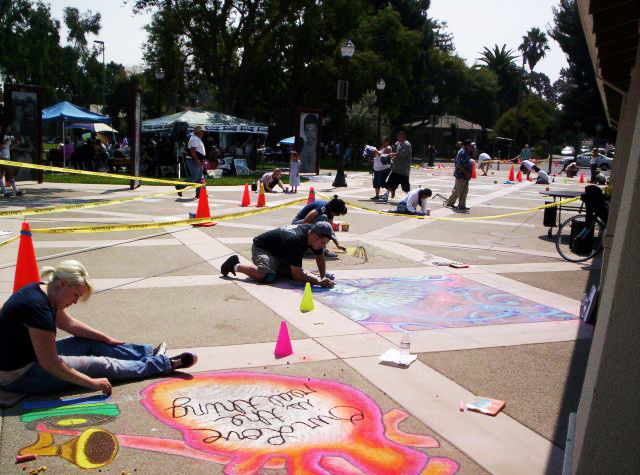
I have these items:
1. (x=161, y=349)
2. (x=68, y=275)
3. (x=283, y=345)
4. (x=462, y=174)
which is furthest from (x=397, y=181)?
(x=68, y=275)

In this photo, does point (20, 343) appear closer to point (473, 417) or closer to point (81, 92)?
point (473, 417)

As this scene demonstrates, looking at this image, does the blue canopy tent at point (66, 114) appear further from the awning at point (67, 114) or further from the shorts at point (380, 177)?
the shorts at point (380, 177)

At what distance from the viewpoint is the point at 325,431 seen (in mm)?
3990

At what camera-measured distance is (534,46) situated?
102m

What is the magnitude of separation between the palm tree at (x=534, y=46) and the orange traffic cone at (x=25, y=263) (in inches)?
4085

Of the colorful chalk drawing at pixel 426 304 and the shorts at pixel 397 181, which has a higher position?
the shorts at pixel 397 181

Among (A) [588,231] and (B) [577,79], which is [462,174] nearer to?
(A) [588,231]

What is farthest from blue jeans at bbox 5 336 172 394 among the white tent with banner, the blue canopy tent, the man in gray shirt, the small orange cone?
the white tent with banner

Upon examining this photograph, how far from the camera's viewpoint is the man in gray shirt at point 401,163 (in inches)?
646

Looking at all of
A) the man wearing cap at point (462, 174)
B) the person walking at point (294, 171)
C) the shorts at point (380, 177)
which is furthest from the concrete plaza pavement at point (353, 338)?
the person walking at point (294, 171)

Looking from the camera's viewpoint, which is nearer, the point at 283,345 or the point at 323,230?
the point at 283,345

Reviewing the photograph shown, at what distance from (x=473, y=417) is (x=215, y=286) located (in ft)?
13.7

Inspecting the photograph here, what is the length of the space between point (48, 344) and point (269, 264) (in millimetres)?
3968

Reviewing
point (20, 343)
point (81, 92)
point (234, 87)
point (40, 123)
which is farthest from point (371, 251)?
point (81, 92)
